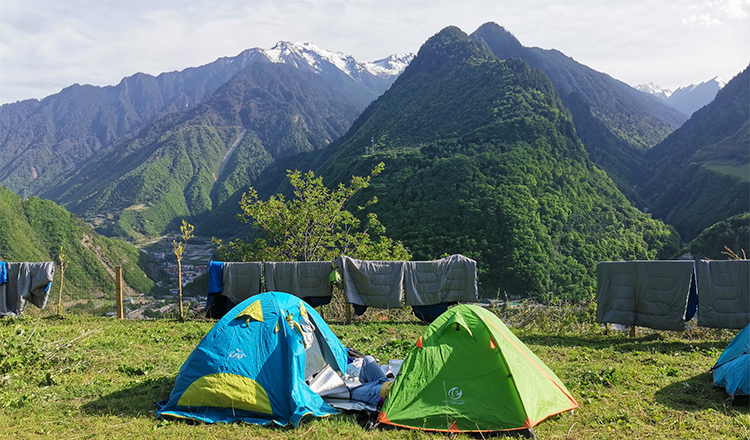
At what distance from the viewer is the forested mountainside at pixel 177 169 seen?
121 m

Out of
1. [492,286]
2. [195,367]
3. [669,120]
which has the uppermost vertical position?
[669,120]

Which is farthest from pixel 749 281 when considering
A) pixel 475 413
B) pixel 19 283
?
pixel 19 283

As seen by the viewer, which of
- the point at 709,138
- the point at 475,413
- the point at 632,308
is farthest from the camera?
the point at 709,138

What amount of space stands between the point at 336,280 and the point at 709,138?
98377 mm

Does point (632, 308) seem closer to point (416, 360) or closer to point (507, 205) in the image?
point (416, 360)

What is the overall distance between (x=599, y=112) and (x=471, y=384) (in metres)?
131

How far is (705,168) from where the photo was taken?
66.9 meters

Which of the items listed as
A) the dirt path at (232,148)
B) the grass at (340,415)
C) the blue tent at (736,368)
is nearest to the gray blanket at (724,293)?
the grass at (340,415)

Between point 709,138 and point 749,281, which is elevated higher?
point 709,138

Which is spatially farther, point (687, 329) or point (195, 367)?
point (687, 329)

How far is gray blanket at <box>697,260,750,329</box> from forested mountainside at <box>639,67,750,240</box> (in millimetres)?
48707

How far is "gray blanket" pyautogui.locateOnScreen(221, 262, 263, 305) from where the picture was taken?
11766mm

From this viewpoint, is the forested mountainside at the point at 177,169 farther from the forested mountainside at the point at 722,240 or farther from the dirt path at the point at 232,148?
the forested mountainside at the point at 722,240

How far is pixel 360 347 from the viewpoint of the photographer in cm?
897
